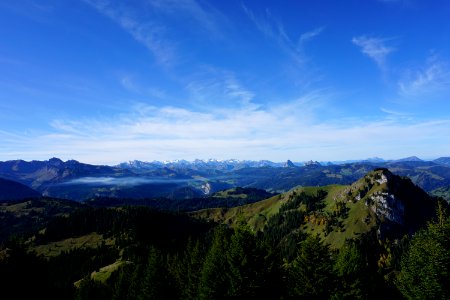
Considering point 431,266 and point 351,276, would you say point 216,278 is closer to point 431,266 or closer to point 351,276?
point 351,276

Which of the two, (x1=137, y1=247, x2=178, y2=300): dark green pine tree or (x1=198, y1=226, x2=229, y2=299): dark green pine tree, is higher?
(x1=198, y1=226, x2=229, y2=299): dark green pine tree

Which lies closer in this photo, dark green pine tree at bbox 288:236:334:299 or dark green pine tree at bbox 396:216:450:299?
dark green pine tree at bbox 396:216:450:299

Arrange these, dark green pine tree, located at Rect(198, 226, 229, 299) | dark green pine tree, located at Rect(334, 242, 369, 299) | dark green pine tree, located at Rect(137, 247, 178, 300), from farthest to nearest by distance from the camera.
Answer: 1. dark green pine tree, located at Rect(137, 247, 178, 300)
2. dark green pine tree, located at Rect(334, 242, 369, 299)
3. dark green pine tree, located at Rect(198, 226, 229, 299)

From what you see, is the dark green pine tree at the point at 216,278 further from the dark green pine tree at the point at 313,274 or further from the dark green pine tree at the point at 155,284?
the dark green pine tree at the point at 155,284

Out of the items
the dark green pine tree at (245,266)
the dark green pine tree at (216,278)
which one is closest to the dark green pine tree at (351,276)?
the dark green pine tree at (245,266)

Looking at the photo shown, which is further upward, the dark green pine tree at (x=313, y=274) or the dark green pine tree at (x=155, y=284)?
the dark green pine tree at (x=313, y=274)

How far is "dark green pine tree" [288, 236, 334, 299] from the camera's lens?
44062mm

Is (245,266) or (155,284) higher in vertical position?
(245,266)

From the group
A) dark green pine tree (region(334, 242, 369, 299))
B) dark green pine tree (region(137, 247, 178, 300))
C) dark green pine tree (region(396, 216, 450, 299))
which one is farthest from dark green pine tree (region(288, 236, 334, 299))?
dark green pine tree (region(137, 247, 178, 300))

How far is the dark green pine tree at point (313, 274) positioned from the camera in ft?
145

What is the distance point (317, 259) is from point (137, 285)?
160ft

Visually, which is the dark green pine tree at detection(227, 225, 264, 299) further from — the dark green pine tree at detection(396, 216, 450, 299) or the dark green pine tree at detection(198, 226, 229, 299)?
the dark green pine tree at detection(396, 216, 450, 299)

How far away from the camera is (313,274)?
145 ft

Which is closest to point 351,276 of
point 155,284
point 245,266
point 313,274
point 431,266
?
point 431,266
